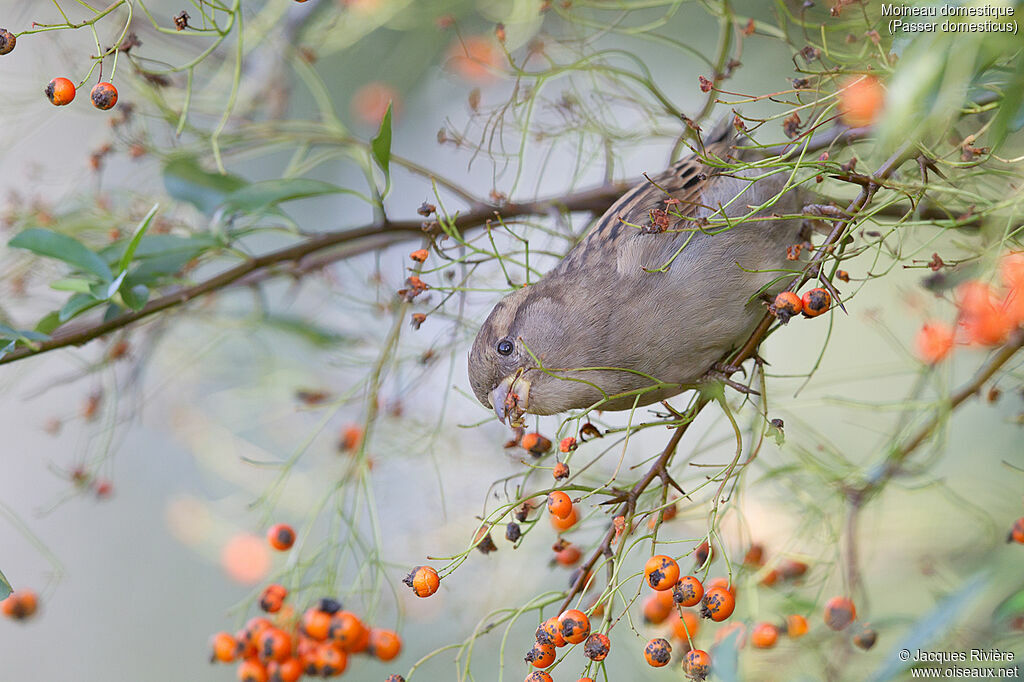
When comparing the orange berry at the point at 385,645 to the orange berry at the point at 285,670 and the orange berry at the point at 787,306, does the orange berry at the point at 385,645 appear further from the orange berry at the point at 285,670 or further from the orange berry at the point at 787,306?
the orange berry at the point at 787,306

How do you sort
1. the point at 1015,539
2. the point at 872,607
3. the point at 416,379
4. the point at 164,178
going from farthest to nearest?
the point at 872,607 < the point at 416,379 < the point at 164,178 < the point at 1015,539

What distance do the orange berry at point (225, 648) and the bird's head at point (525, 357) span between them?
653 millimetres

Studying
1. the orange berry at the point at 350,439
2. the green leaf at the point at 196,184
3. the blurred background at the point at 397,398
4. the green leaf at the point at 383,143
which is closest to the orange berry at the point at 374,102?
the blurred background at the point at 397,398

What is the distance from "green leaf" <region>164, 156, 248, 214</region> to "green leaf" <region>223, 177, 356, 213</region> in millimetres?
32

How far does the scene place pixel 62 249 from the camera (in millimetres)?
1512

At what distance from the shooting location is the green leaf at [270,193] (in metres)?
1.66

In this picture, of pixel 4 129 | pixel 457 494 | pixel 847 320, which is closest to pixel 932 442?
pixel 457 494

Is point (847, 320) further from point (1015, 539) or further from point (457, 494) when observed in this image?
point (1015, 539)

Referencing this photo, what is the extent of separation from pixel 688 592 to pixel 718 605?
0.25ft

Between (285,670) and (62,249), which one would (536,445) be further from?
(62,249)

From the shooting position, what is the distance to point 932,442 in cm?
160

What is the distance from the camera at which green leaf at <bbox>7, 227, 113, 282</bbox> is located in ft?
4.94

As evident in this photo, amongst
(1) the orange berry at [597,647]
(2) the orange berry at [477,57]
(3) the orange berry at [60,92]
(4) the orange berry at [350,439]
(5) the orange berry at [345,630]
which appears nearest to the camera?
(1) the orange berry at [597,647]

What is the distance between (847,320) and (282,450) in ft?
6.92
